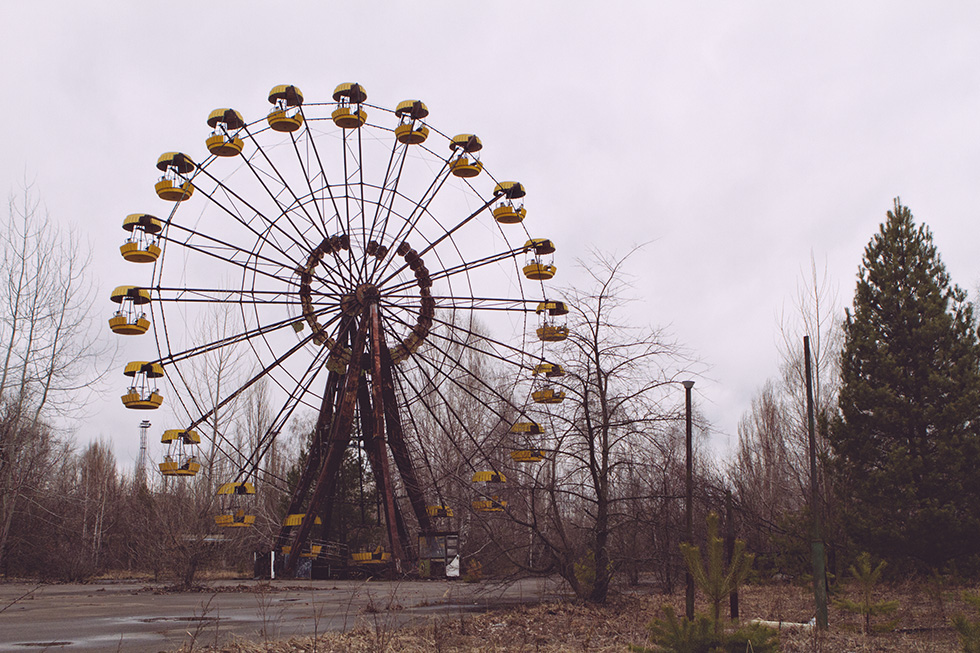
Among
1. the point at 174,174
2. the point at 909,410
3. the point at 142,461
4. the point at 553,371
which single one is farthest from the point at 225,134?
the point at 142,461

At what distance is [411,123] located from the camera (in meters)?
21.2

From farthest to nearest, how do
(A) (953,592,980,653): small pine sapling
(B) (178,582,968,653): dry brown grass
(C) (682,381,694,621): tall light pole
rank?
1. (C) (682,381,694,621): tall light pole
2. (B) (178,582,968,653): dry brown grass
3. (A) (953,592,980,653): small pine sapling

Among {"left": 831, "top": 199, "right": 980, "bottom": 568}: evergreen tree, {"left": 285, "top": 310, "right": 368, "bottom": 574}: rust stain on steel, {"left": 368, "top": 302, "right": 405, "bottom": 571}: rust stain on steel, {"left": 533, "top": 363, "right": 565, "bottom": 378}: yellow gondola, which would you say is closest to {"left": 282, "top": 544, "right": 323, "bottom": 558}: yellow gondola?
{"left": 285, "top": 310, "right": 368, "bottom": 574}: rust stain on steel

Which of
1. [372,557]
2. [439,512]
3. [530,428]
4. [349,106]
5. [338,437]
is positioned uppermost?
[349,106]

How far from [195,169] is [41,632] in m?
12.6

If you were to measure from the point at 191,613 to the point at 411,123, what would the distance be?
12.7 m

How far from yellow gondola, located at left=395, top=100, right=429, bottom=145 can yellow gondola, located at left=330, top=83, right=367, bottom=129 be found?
92cm

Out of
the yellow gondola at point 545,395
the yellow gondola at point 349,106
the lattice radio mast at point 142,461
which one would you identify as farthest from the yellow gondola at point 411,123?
the lattice radio mast at point 142,461

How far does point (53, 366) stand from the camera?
27.9 m

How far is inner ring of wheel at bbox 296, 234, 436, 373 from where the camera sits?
71.2ft

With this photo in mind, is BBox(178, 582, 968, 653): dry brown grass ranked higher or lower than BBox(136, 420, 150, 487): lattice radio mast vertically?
lower

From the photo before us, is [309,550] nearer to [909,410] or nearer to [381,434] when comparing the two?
[381,434]

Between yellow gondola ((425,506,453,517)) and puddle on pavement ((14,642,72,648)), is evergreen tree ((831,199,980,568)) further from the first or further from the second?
puddle on pavement ((14,642,72,648))

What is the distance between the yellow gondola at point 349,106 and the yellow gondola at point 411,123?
923 millimetres
